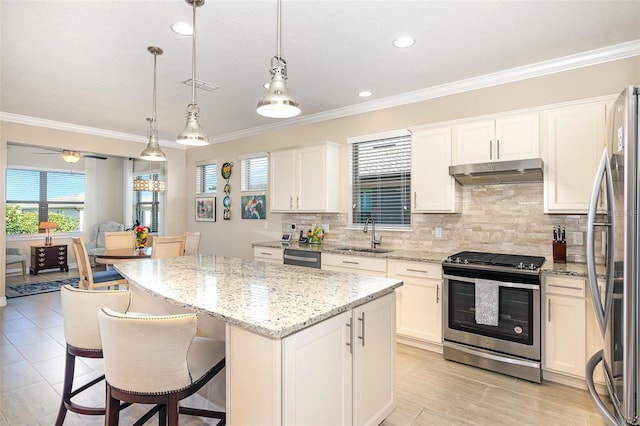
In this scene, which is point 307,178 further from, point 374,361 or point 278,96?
point 374,361

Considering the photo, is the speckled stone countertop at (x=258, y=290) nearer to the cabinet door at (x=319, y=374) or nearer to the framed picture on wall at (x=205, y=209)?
the cabinet door at (x=319, y=374)

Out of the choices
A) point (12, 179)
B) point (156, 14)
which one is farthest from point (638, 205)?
point (12, 179)

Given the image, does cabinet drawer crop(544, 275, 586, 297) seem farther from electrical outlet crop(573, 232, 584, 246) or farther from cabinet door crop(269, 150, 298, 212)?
cabinet door crop(269, 150, 298, 212)

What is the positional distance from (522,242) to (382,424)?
2204 mm

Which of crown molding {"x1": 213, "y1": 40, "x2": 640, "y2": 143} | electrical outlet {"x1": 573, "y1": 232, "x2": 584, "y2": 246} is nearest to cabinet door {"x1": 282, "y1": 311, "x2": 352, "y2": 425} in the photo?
electrical outlet {"x1": 573, "y1": 232, "x2": 584, "y2": 246}

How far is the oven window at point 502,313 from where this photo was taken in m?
2.78

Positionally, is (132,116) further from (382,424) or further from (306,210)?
(382,424)

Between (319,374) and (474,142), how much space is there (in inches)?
107

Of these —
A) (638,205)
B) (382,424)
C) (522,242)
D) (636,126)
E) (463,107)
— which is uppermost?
(463,107)

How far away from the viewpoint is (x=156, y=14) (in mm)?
2443

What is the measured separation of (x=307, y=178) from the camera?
469cm

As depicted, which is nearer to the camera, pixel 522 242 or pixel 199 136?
pixel 199 136

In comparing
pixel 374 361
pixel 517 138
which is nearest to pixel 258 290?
pixel 374 361

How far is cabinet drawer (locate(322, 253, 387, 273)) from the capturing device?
11.9 feet
